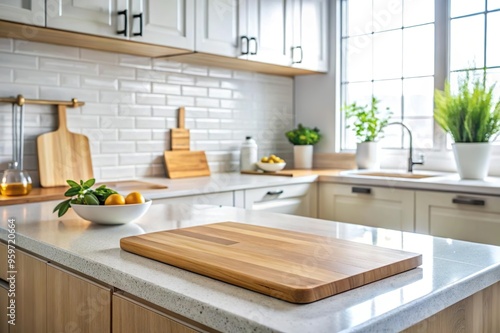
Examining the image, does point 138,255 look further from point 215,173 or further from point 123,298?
point 215,173

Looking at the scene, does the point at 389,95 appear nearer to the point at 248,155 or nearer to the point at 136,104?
the point at 248,155

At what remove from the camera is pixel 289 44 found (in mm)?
3584

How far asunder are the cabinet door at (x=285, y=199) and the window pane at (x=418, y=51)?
1125 millimetres

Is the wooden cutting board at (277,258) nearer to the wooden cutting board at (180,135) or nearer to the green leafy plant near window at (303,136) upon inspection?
the wooden cutting board at (180,135)

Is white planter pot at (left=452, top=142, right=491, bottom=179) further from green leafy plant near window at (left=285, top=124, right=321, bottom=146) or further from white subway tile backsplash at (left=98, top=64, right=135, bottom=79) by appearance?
white subway tile backsplash at (left=98, top=64, right=135, bottom=79)

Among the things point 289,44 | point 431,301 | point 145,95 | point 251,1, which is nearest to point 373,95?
point 289,44

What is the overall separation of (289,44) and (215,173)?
104cm

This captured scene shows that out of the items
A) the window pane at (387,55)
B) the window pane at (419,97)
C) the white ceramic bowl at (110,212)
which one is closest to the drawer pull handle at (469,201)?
the window pane at (419,97)

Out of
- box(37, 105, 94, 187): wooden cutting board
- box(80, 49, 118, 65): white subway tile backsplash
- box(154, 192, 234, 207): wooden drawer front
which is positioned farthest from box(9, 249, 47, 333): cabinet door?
box(80, 49, 118, 65): white subway tile backsplash

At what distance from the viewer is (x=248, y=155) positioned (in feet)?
12.0

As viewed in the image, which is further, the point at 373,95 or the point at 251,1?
the point at 373,95

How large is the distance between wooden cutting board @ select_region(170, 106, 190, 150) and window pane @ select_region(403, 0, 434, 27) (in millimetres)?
1715

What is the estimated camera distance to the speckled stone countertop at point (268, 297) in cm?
82

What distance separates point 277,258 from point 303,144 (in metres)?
2.90
